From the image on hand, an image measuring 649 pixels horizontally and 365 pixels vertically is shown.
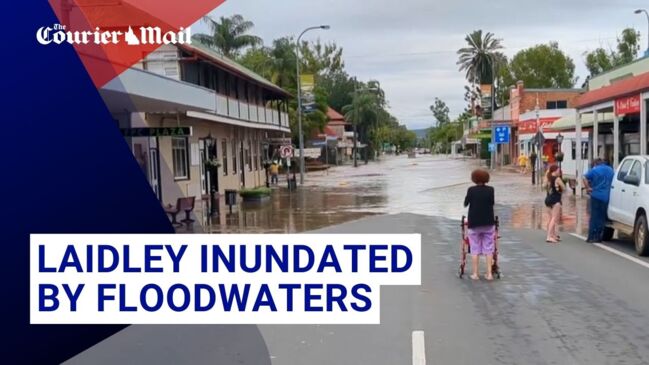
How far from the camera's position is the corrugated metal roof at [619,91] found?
18.7 meters

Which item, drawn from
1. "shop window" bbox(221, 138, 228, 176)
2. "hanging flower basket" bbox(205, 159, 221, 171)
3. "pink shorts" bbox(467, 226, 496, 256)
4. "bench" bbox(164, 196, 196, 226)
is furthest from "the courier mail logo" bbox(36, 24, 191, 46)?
"shop window" bbox(221, 138, 228, 176)

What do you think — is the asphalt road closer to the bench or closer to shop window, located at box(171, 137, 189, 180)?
the bench

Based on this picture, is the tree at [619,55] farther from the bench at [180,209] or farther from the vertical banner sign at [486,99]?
the bench at [180,209]

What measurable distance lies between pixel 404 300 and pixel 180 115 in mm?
18940

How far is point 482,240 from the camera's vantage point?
992 centimetres

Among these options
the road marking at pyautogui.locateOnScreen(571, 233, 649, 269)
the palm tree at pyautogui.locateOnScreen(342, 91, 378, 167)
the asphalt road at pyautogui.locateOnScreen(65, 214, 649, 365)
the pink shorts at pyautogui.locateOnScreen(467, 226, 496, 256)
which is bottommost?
the road marking at pyautogui.locateOnScreen(571, 233, 649, 269)

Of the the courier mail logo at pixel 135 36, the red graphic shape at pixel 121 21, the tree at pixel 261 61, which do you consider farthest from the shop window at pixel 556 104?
the the courier mail logo at pixel 135 36

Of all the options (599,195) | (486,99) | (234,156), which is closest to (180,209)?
(599,195)

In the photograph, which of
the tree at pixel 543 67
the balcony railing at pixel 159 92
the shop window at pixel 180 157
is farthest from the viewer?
the tree at pixel 543 67

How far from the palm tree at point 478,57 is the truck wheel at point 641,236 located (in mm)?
81450

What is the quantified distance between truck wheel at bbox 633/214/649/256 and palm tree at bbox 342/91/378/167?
84.0 metres

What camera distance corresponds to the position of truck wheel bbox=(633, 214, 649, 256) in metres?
11.8

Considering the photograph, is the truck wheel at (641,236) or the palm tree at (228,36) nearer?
the truck wheel at (641,236)

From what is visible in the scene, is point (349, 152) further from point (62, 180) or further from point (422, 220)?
point (62, 180)
